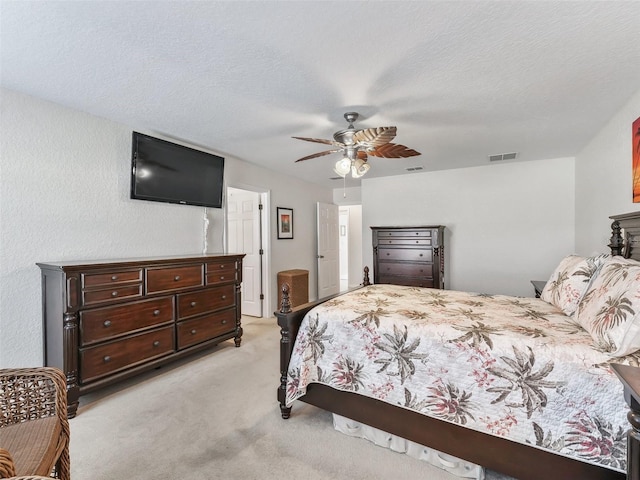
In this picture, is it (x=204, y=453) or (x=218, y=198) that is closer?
(x=204, y=453)

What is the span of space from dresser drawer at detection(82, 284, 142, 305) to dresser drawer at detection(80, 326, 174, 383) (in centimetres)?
37

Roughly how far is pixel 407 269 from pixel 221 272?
2.80m

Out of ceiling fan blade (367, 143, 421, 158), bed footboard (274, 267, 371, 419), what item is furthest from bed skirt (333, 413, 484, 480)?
ceiling fan blade (367, 143, 421, 158)

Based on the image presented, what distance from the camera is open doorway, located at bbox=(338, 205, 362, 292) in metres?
8.06

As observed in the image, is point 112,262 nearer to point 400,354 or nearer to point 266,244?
point 400,354

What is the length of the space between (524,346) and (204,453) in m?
1.96

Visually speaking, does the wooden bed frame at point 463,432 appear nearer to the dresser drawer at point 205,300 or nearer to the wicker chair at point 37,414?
the wicker chair at point 37,414

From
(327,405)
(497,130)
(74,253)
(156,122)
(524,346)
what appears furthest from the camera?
(497,130)

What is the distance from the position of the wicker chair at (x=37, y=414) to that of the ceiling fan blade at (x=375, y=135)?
7.46 ft

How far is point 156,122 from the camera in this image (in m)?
2.91

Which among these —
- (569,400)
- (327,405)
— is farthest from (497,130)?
(327,405)

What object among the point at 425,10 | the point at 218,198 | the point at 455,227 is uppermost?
the point at 425,10

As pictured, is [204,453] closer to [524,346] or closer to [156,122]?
[524,346]

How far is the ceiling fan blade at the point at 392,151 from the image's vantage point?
2615 mm
